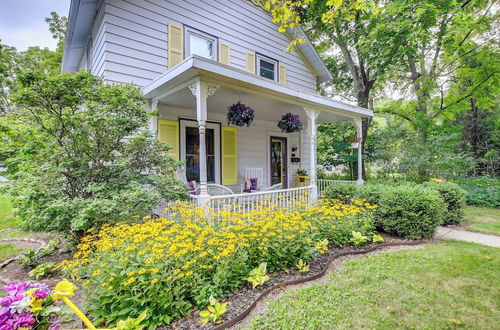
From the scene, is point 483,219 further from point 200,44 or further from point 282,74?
point 200,44

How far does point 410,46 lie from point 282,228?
7.91 meters

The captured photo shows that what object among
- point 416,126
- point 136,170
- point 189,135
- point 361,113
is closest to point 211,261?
point 136,170

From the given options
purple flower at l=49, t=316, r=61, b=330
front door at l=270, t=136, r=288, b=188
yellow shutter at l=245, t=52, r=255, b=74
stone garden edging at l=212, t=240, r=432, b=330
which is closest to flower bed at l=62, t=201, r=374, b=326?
stone garden edging at l=212, t=240, r=432, b=330

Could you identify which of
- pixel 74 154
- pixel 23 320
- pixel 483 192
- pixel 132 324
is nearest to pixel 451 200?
pixel 483 192

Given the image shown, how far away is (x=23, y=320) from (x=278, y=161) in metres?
7.67

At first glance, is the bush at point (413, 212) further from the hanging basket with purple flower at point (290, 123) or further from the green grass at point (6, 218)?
Answer: the green grass at point (6, 218)

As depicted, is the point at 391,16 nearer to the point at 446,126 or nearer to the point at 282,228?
the point at 446,126

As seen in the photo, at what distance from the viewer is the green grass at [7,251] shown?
12.6ft

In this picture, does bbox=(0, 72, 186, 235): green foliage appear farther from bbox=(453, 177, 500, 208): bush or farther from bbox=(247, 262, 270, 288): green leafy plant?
bbox=(453, 177, 500, 208): bush

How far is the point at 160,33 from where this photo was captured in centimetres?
559

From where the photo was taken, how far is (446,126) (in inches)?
402

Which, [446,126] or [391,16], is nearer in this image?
[391,16]

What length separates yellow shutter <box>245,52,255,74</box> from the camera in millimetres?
7214

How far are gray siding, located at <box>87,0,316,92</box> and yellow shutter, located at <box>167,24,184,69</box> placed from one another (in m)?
0.12
